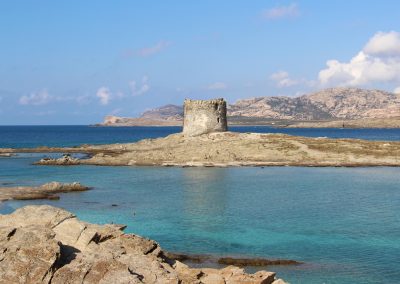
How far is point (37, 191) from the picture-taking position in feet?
170

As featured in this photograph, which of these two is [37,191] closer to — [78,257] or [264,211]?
[264,211]

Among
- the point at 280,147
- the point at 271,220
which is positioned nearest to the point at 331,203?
the point at 271,220

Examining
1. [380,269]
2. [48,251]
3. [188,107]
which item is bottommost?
[380,269]

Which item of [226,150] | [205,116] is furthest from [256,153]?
[205,116]

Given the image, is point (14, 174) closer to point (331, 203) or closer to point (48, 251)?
point (331, 203)

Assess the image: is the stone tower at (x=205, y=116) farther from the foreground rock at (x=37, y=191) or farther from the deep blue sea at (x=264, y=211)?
the foreground rock at (x=37, y=191)

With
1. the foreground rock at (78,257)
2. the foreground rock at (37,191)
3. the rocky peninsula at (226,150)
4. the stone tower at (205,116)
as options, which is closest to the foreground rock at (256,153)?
the rocky peninsula at (226,150)

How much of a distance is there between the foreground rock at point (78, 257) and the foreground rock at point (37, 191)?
94.0ft

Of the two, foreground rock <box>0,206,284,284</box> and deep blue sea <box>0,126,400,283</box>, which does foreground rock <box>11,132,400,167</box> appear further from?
foreground rock <box>0,206,284,284</box>

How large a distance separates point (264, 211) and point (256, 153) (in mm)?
41323

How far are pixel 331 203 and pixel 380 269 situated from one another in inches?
769

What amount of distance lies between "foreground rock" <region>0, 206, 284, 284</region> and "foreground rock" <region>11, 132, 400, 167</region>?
5625 centimetres

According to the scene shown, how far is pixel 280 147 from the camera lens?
84.7 metres

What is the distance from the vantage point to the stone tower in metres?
91.1
